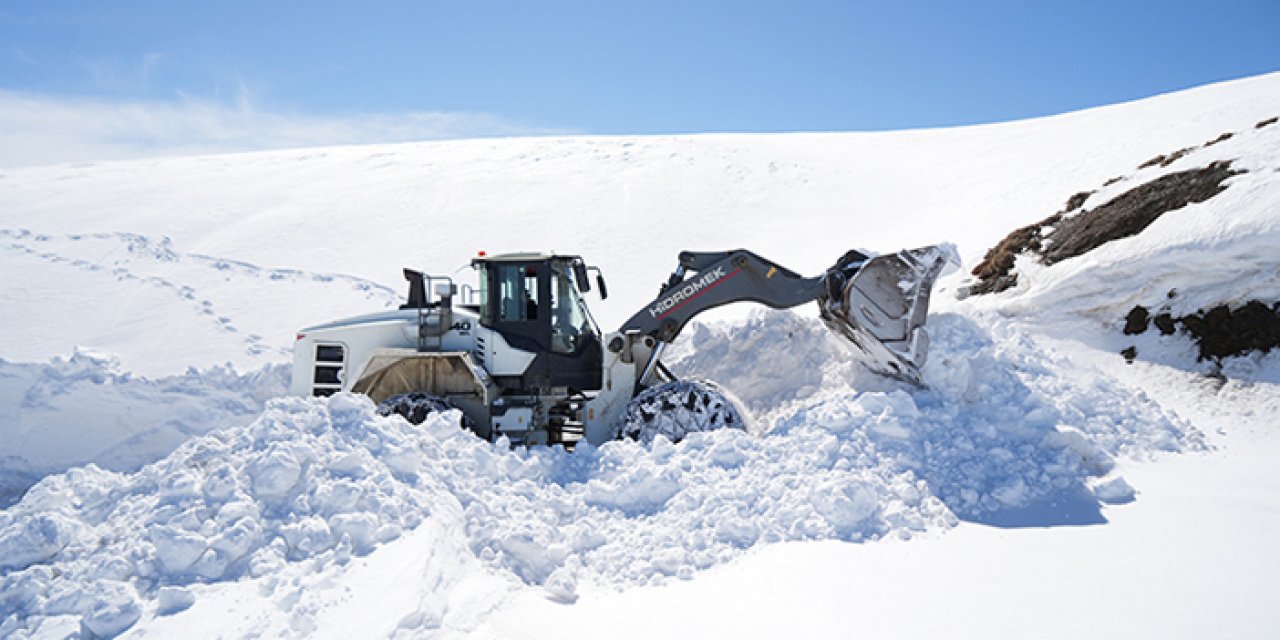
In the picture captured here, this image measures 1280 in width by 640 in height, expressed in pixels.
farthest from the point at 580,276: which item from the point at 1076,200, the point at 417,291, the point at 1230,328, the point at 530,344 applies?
the point at 1076,200

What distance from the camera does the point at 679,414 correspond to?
7246mm

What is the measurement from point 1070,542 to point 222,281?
45.9 feet

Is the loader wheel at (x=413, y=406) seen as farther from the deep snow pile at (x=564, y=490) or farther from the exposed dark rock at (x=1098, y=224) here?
the exposed dark rock at (x=1098, y=224)

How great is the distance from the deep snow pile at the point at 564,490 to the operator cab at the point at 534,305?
1.34 meters

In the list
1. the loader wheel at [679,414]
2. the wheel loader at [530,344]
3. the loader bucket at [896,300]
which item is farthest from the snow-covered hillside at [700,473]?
the wheel loader at [530,344]

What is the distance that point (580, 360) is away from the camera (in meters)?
8.13

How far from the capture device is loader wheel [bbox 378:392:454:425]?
24.8 ft

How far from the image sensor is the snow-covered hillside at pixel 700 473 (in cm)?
380

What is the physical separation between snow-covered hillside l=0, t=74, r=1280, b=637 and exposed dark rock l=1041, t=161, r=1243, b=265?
0.30 metres

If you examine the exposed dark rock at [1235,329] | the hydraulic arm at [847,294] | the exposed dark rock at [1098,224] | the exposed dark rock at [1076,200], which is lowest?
the exposed dark rock at [1235,329]

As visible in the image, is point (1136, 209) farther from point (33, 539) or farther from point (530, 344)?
point (33, 539)

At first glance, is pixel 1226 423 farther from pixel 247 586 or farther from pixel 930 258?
pixel 247 586

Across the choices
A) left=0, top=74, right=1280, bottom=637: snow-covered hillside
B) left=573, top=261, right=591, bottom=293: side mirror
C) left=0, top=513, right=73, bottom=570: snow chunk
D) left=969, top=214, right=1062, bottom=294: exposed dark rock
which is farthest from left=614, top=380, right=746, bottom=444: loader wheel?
left=969, top=214, right=1062, bottom=294: exposed dark rock

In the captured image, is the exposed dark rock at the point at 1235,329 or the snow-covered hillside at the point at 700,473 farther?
the exposed dark rock at the point at 1235,329
